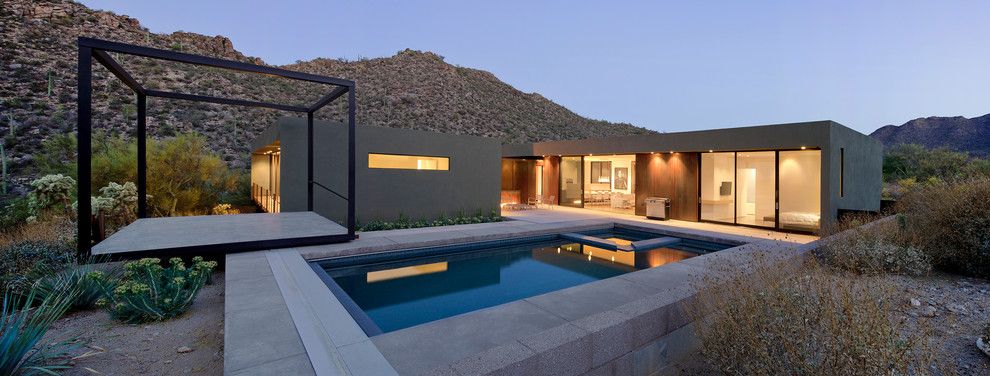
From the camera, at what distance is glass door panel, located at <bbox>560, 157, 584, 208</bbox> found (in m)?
15.7

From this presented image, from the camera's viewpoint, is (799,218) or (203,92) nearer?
(799,218)

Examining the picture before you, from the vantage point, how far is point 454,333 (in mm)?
2957

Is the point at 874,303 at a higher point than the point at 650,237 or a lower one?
higher

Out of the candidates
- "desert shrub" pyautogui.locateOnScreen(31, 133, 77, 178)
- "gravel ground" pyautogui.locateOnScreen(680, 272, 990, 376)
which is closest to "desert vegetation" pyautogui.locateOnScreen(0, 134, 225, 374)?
"desert shrub" pyautogui.locateOnScreen(31, 133, 77, 178)

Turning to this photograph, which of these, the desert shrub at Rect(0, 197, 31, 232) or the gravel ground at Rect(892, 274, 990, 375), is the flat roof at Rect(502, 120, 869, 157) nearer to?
the gravel ground at Rect(892, 274, 990, 375)

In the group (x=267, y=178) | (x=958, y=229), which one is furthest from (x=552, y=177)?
(x=958, y=229)

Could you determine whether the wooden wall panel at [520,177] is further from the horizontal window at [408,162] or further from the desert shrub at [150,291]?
the desert shrub at [150,291]

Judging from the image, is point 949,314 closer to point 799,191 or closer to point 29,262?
point 799,191

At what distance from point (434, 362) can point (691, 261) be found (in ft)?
14.5

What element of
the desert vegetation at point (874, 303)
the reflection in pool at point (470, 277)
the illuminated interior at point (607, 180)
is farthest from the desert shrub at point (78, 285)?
the illuminated interior at point (607, 180)

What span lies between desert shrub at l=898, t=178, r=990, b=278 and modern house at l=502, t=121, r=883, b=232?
9.43ft

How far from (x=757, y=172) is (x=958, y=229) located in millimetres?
5169

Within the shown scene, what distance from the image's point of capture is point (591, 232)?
954 centimetres

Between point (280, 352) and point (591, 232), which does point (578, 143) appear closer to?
point (591, 232)
